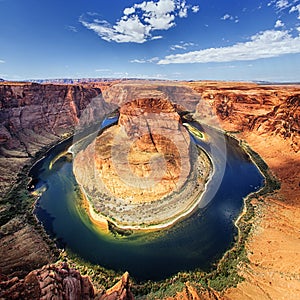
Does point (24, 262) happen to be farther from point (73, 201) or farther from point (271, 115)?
point (271, 115)

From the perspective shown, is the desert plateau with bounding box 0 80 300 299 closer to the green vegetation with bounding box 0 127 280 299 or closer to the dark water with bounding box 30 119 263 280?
the green vegetation with bounding box 0 127 280 299

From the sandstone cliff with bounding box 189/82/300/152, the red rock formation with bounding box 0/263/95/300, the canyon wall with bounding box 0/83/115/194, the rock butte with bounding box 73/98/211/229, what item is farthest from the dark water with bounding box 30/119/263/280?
the sandstone cliff with bounding box 189/82/300/152

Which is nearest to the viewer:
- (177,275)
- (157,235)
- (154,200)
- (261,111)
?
(177,275)

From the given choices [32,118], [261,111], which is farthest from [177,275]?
[32,118]

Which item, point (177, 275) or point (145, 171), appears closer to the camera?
point (177, 275)

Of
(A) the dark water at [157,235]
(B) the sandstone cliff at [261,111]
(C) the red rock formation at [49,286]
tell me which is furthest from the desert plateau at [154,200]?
(A) the dark water at [157,235]

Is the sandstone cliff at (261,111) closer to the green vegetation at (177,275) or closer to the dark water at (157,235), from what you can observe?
the dark water at (157,235)

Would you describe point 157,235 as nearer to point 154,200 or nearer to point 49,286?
point 154,200

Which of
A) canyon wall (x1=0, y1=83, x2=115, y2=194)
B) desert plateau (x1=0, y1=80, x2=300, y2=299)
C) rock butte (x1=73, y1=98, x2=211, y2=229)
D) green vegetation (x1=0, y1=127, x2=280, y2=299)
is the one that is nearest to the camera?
desert plateau (x1=0, y1=80, x2=300, y2=299)
